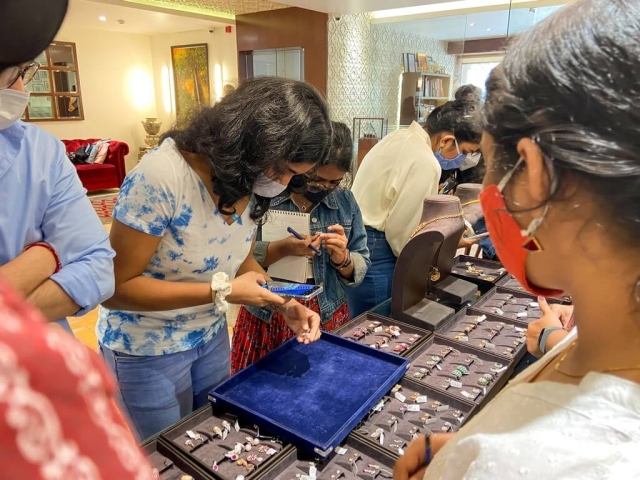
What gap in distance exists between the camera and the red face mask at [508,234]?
0.58 m

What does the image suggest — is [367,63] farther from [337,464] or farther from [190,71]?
[337,464]

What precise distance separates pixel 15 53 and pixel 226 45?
913cm

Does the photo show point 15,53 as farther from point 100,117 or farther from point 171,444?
point 100,117

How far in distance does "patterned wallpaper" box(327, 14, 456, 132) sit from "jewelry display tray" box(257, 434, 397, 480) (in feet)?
16.8

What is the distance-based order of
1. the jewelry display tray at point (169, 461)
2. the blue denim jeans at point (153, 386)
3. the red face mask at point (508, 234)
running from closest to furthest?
the red face mask at point (508, 234)
the jewelry display tray at point (169, 461)
the blue denim jeans at point (153, 386)

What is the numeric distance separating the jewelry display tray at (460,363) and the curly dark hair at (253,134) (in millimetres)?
721

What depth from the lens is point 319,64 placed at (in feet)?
18.7

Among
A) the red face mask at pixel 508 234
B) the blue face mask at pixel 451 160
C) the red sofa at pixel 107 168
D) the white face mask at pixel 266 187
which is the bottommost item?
the red sofa at pixel 107 168

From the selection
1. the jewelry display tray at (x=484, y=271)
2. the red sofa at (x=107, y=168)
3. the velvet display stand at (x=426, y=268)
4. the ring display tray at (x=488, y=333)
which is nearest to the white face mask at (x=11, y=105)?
the velvet display stand at (x=426, y=268)

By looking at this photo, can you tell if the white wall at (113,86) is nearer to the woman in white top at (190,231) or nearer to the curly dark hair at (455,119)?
the curly dark hair at (455,119)

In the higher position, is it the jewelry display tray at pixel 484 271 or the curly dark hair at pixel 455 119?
the curly dark hair at pixel 455 119

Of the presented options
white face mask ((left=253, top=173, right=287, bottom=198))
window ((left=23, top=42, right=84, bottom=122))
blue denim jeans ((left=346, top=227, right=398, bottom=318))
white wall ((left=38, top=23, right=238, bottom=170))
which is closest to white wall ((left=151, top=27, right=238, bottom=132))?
white wall ((left=38, top=23, right=238, bottom=170))

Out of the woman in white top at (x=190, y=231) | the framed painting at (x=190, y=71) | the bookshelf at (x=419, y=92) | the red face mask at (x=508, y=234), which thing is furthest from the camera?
the framed painting at (x=190, y=71)

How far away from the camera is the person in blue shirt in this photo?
3.08 feet
